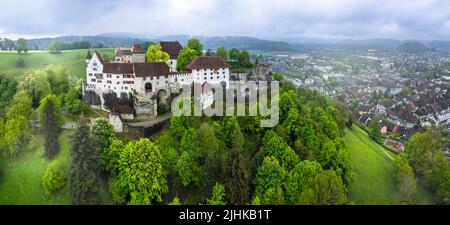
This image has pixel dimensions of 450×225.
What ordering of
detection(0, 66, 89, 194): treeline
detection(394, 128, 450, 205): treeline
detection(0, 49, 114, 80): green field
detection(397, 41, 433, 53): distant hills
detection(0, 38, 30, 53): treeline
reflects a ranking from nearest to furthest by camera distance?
1. detection(0, 66, 89, 194): treeline
2. detection(394, 128, 450, 205): treeline
3. detection(0, 49, 114, 80): green field
4. detection(0, 38, 30, 53): treeline
5. detection(397, 41, 433, 53): distant hills

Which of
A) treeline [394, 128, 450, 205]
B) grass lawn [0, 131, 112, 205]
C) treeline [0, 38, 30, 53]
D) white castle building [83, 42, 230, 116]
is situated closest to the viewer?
grass lawn [0, 131, 112, 205]

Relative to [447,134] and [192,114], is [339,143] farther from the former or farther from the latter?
[447,134]

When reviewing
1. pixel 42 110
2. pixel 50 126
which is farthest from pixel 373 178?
pixel 42 110

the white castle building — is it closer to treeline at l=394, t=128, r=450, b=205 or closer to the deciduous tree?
the deciduous tree

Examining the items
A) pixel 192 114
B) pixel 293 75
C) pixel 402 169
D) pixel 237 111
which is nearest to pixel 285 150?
pixel 237 111

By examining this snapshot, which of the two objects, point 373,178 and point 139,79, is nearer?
point 139,79

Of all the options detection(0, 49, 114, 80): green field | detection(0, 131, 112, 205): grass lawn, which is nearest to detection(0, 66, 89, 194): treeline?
detection(0, 131, 112, 205): grass lawn

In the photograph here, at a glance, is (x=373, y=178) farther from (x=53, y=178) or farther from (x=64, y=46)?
(x=64, y=46)
